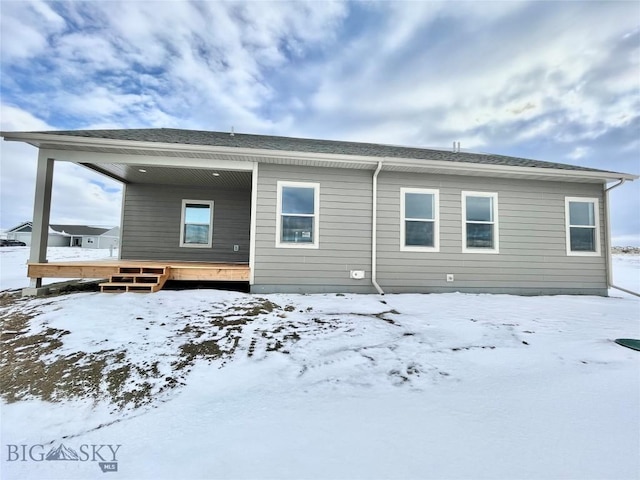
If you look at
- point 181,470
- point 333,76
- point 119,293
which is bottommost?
point 181,470

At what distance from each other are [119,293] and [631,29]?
14.1 meters

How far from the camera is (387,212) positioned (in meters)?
6.66

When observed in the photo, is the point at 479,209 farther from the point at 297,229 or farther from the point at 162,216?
the point at 162,216

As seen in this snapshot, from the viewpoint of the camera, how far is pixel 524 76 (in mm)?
10930

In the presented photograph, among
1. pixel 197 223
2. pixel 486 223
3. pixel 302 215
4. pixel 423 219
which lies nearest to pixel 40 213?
pixel 197 223

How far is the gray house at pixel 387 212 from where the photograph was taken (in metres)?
6.07

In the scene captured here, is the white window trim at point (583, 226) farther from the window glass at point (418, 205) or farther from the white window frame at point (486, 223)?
the window glass at point (418, 205)

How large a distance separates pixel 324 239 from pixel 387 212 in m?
1.55

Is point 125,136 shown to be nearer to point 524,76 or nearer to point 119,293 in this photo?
point 119,293

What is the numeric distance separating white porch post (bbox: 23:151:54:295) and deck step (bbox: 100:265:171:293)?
131cm

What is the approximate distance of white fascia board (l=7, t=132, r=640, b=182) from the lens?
219 inches

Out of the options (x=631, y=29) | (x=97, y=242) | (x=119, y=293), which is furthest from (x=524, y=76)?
(x=97, y=242)

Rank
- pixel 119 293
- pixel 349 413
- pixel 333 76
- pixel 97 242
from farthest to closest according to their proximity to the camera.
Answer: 1. pixel 97 242
2. pixel 333 76
3. pixel 119 293
4. pixel 349 413

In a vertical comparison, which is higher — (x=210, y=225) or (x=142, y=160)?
(x=142, y=160)
